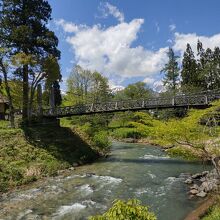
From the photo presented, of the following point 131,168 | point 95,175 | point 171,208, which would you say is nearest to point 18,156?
point 95,175

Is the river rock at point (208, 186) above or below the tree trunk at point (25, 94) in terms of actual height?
below

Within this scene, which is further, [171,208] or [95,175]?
[95,175]

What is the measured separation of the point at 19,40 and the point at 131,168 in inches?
730

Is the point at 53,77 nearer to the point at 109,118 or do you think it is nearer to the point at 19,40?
the point at 19,40

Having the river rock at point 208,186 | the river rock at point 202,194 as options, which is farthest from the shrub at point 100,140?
the river rock at point 202,194

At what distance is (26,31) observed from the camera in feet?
113

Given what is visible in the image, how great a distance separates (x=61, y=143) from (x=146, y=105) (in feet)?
34.1

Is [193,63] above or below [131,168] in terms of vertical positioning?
above

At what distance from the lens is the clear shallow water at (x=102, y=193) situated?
16.9m

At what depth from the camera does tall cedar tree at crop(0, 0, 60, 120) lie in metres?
34.8

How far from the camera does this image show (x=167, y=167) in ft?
97.0

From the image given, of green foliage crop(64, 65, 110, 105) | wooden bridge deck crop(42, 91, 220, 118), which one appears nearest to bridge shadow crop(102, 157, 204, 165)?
wooden bridge deck crop(42, 91, 220, 118)

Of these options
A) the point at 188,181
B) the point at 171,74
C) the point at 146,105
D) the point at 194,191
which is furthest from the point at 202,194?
the point at 171,74

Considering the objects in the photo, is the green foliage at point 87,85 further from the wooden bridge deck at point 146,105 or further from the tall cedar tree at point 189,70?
the wooden bridge deck at point 146,105
